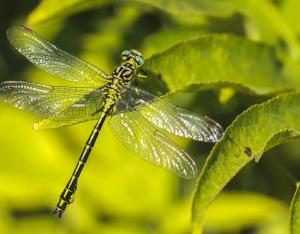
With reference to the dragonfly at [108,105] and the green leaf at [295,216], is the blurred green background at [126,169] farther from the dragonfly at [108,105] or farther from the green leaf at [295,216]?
the green leaf at [295,216]

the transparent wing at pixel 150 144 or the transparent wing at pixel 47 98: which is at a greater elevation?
the transparent wing at pixel 47 98

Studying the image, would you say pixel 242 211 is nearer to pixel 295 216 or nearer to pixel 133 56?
pixel 133 56

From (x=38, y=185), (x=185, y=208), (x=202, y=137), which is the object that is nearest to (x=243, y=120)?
(x=202, y=137)

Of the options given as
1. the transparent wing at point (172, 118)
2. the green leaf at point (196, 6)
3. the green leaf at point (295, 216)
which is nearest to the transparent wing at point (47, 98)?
the transparent wing at point (172, 118)

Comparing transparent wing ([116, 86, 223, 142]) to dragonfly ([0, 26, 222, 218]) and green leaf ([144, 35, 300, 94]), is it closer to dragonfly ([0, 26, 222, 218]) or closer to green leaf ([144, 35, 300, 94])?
dragonfly ([0, 26, 222, 218])

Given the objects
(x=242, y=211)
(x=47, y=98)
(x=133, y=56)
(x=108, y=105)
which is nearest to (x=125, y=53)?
(x=133, y=56)

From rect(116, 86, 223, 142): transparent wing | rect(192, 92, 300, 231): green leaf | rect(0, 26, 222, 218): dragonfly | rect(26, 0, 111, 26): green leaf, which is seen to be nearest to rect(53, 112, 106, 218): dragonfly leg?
rect(0, 26, 222, 218): dragonfly
